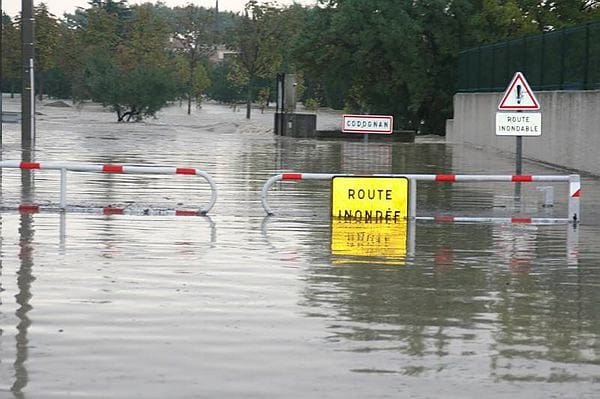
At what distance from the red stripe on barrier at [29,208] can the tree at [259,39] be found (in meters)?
69.7

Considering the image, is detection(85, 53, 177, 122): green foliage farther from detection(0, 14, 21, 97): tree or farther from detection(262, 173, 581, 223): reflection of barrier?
detection(262, 173, 581, 223): reflection of barrier

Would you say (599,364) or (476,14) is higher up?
(476,14)

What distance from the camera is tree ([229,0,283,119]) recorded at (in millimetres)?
87875

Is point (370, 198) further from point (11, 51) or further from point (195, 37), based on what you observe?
point (195, 37)

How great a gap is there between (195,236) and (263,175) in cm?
1194

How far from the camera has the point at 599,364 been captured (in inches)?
323

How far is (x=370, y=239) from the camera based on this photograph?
15320 mm

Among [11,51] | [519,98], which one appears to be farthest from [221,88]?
[519,98]

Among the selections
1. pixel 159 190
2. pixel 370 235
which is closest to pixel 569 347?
pixel 370 235

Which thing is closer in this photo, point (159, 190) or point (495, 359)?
point (495, 359)

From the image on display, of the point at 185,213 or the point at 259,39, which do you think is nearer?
the point at 185,213

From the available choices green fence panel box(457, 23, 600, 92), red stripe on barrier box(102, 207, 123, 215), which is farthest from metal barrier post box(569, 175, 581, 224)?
green fence panel box(457, 23, 600, 92)

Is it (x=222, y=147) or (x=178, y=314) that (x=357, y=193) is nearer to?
(x=178, y=314)

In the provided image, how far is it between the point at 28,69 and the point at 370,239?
2427cm
